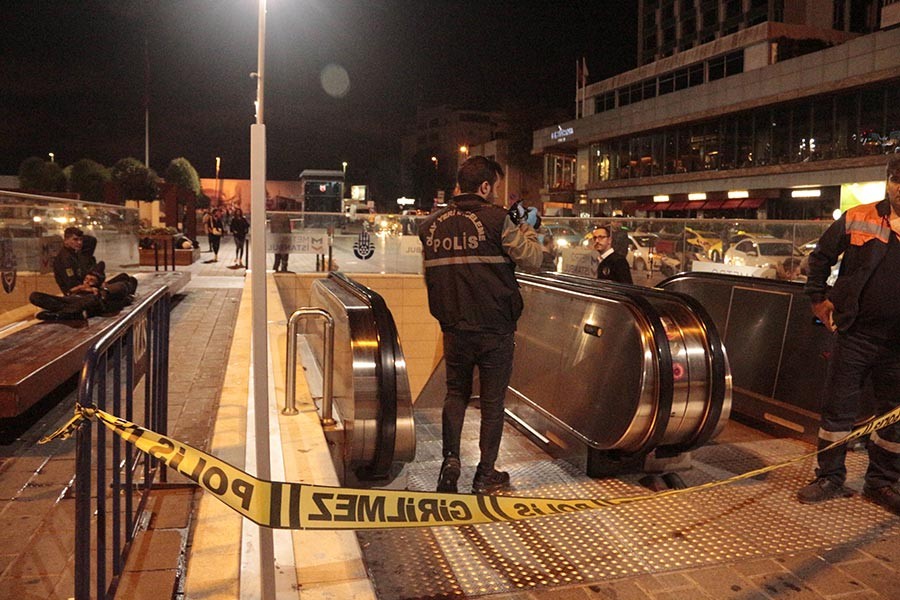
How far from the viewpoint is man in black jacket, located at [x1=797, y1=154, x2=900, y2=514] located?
4.36 meters

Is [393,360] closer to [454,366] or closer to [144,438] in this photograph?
[454,366]

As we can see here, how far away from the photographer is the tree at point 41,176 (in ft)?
190

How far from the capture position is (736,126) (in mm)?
47844

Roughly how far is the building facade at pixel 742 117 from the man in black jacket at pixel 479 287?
3856 cm

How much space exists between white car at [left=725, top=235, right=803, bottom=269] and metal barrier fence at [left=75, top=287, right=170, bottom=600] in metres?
9.52

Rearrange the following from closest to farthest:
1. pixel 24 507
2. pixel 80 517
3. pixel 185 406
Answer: pixel 80 517
pixel 24 507
pixel 185 406

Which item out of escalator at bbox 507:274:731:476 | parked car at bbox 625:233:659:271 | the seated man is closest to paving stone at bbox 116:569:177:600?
escalator at bbox 507:274:731:476

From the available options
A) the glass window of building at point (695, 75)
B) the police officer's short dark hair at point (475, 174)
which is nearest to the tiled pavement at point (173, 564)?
the police officer's short dark hair at point (475, 174)

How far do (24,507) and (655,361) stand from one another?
151 inches

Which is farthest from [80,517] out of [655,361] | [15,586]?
[655,361]

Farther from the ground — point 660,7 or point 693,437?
point 660,7

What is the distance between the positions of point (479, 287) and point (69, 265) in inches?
247

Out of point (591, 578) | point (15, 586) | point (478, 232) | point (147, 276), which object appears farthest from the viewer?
point (147, 276)

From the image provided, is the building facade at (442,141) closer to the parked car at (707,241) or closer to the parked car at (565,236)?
the parked car at (565,236)
